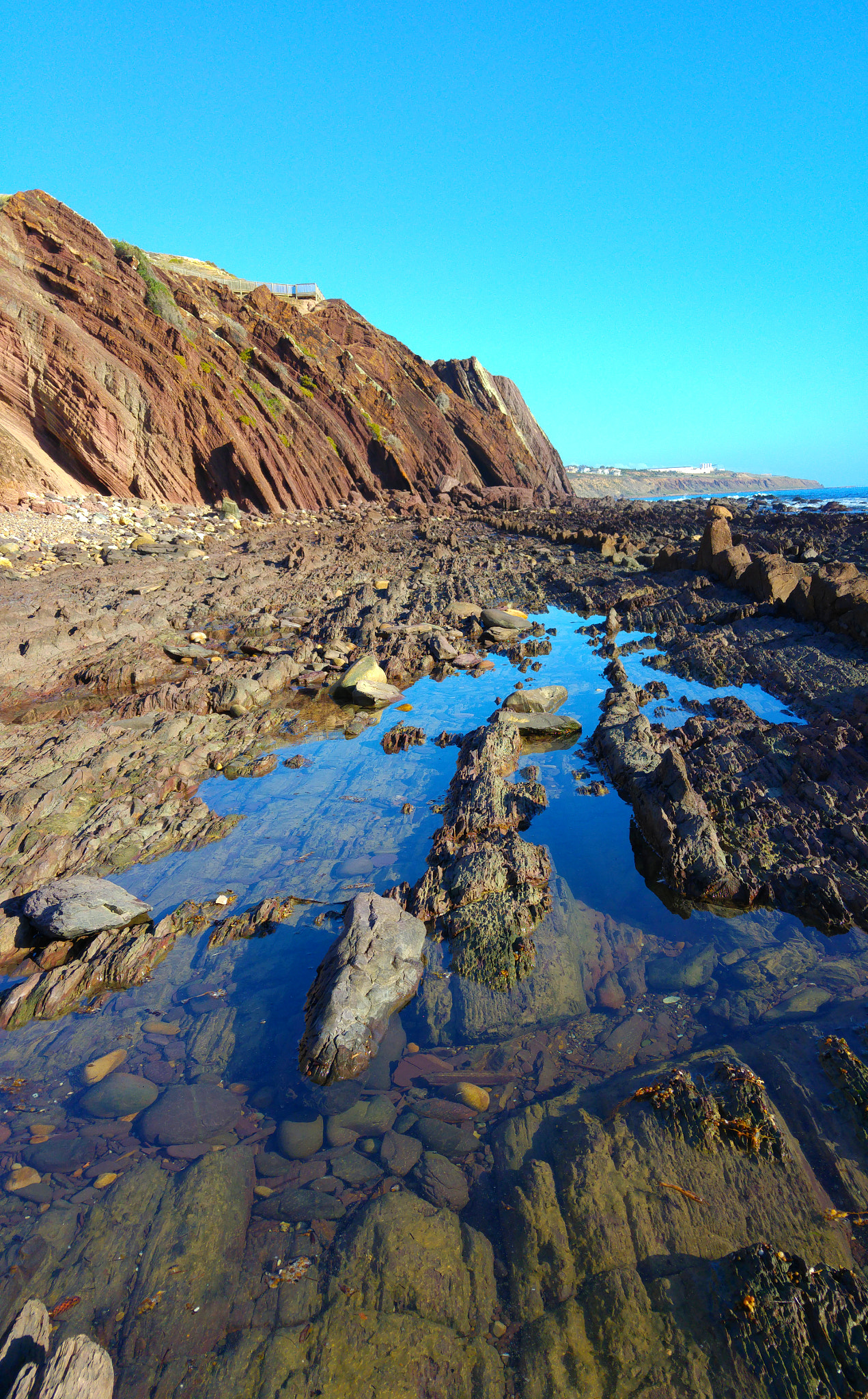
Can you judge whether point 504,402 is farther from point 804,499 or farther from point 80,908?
point 80,908

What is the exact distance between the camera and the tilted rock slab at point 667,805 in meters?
5.06

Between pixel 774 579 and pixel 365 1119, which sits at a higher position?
pixel 774 579

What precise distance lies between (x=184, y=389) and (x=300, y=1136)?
28.9m

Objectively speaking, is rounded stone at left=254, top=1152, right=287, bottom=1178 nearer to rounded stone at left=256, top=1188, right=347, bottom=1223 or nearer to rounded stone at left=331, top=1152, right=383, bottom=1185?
rounded stone at left=256, top=1188, right=347, bottom=1223

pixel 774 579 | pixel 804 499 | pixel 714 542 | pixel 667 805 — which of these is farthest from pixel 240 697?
pixel 804 499

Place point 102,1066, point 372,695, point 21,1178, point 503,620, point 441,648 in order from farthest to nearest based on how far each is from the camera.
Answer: point 503,620
point 441,648
point 372,695
point 102,1066
point 21,1178

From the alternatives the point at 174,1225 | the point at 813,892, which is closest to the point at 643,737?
the point at 813,892

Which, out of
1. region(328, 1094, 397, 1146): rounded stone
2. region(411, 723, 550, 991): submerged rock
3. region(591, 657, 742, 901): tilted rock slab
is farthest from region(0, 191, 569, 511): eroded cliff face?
region(328, 1094, 397, 1146): rounded stone

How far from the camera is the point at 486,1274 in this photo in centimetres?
252

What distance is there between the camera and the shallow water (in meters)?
3.61

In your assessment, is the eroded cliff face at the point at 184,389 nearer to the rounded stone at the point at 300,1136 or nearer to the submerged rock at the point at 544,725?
the submerged rock at the point at 544,725

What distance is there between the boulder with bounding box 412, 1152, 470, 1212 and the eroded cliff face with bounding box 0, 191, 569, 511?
20784 mm

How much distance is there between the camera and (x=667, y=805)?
19.1ft

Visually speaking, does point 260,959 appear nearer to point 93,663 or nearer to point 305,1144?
point 305,1144
